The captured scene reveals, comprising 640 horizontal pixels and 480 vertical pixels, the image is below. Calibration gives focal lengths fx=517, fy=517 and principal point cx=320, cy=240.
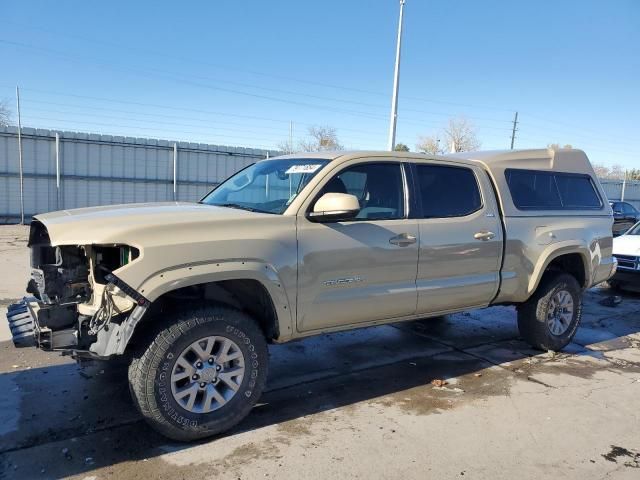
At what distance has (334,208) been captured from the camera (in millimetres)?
3721

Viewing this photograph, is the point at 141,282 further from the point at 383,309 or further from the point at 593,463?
the point at 593,463

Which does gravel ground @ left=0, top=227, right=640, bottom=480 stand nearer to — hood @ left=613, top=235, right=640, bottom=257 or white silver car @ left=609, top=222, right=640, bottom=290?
white silver car @ left=609, top=222, right=640, bottom=290

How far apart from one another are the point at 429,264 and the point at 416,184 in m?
0.71

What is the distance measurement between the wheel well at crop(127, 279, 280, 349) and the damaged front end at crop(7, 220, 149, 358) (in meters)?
0.24

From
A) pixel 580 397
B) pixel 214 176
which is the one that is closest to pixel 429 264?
pixel 580 397

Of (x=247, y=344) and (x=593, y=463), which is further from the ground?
(x=247, y=344)

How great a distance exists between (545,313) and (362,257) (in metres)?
2.66

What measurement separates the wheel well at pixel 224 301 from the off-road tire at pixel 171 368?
0.43ft

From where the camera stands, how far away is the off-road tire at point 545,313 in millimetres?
5547

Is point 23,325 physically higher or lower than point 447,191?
lower

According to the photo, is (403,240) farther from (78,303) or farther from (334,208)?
(78,303)

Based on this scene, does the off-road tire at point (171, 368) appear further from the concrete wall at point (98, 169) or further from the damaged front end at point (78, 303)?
the concrete wall at point (98, 169)

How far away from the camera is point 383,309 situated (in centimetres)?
425

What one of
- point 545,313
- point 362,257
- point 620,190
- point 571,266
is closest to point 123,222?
point 362,257
